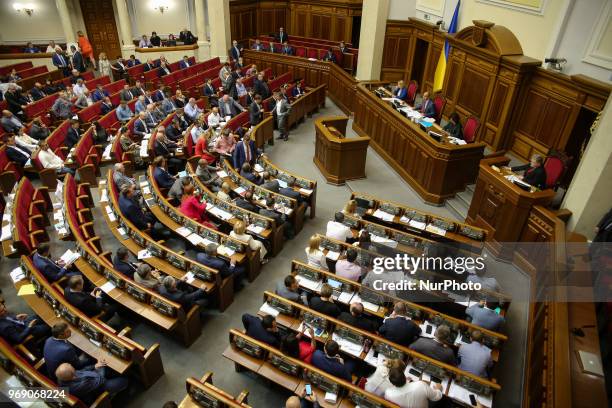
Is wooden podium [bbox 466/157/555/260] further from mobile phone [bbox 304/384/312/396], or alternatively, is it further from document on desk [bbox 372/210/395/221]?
mobile phone [bbox 304/384/312/396]

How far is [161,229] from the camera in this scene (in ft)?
23.7

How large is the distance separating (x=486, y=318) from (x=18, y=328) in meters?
5.58

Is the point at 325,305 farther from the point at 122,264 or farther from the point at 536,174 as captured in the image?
the point at 536,174

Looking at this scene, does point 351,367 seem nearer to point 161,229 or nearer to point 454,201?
point 161,229

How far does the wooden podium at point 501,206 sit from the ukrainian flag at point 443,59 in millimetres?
4942

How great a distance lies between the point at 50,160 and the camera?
8.53 metres

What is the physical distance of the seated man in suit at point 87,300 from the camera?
4.97 meters

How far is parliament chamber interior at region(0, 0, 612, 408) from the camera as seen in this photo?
174 inches

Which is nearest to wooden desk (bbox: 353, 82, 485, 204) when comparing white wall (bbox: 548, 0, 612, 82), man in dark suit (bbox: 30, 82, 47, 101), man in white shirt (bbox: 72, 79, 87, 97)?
white wall (bbox: 548, 0, 612, 82)

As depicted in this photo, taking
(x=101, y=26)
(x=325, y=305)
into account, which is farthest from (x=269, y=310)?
(x=101, y=26)

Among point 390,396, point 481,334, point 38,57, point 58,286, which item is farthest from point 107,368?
point 38,57

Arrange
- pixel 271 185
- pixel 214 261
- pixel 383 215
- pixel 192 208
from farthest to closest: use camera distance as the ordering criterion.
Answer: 1. pixel 271 185
2. pixel 383 215
3. pixel 192 208
4. pixel 214 261

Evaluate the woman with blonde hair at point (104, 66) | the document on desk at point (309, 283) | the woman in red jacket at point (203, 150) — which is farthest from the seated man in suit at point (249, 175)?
the woman with blonde hair at point (104, 66)

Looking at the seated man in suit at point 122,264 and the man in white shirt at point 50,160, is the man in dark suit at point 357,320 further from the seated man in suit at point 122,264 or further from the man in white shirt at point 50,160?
the man in white shirt at point 50,160
